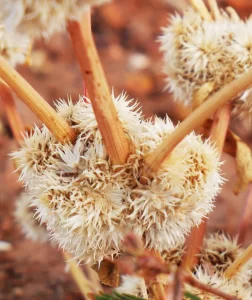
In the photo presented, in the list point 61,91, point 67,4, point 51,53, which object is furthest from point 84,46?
point 51,53

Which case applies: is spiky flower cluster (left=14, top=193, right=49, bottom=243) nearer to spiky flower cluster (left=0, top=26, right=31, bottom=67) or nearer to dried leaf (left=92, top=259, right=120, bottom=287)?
spiky flower cluster (left=0, top=26, right=31, bottom=67)

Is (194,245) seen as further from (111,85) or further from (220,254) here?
(111,85)

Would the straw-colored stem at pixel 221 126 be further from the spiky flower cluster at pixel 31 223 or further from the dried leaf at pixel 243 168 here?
the spiky flower cluster at pixel 31 223

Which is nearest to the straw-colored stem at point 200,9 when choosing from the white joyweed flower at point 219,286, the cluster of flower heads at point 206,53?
the cluster of flower heads at point 206,53

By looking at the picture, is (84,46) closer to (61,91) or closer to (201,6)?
(201,6)

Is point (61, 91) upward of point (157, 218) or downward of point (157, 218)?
upward

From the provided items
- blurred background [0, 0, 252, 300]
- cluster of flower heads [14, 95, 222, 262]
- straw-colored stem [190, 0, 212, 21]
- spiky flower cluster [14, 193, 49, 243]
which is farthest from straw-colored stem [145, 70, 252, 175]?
blurred background [0, 0, 252, 300]

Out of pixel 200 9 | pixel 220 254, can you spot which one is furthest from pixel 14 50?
pixel 220 254
